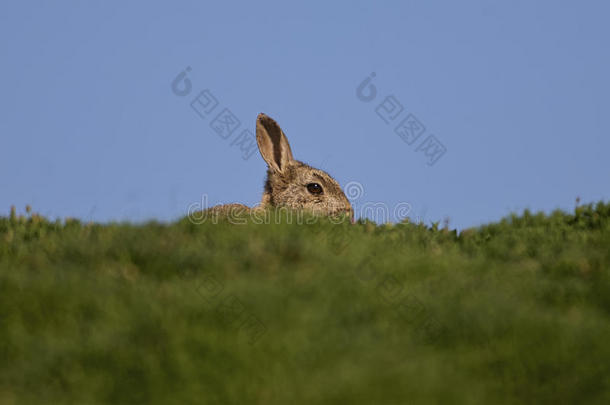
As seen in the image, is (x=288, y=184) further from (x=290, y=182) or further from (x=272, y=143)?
(x=272, y=143)

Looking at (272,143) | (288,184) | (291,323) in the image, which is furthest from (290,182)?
(291,323)

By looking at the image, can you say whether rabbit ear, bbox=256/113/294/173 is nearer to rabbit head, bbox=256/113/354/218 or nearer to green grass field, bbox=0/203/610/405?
rabbit head, bbox=256/113/354/218

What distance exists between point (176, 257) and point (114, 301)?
48.4 inches

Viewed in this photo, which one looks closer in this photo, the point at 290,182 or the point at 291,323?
the point at 291,323

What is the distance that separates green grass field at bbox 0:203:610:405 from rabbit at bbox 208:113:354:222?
419 cm

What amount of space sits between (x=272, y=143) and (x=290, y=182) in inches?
35.9

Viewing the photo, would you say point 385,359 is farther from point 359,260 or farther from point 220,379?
point 359,260

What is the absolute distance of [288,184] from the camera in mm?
12812

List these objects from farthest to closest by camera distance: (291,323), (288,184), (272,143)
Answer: (272,143)
(288,184)
(291,323)

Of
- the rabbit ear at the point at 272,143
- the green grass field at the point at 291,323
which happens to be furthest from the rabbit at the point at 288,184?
the green grass field at the point at 291,323

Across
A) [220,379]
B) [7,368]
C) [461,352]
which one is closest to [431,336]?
[461,352]

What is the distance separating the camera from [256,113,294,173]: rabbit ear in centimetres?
1289

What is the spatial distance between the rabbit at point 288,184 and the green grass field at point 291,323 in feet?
13.8

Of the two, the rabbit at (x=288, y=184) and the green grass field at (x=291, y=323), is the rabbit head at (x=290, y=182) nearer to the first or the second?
the rabbit at (x=288, y=184)
